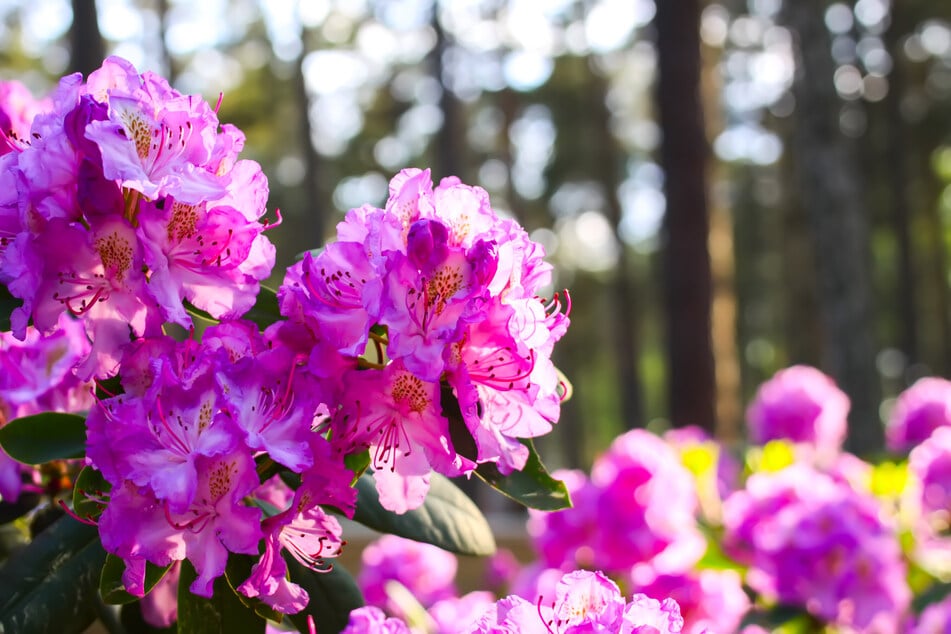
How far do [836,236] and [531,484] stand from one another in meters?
5.04

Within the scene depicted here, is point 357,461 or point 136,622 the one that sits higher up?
point 357,461

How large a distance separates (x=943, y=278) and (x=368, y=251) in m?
19.3

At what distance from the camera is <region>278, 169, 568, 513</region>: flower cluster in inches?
34.4

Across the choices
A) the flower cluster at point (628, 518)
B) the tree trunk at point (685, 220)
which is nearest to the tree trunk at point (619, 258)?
the tree trunk at point (685, 220)

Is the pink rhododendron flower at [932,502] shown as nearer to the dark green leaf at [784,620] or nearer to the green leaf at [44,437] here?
the dark green leaf at [784,620]

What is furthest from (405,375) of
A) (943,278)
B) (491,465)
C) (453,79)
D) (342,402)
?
(943,278)

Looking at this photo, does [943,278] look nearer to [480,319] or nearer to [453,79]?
[453,79]

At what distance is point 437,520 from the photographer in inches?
46.5

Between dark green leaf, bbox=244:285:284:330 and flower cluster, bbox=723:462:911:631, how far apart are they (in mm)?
1566

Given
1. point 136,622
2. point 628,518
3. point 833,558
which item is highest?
point 136,622

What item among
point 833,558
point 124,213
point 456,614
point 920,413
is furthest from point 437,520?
point 920,413

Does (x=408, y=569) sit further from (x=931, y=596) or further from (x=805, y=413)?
(x=805, y=413)

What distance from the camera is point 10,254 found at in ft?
2.93

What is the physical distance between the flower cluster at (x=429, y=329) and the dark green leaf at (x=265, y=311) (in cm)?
10
